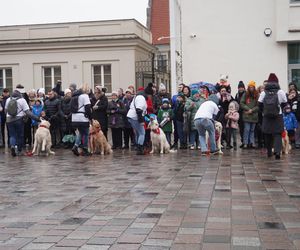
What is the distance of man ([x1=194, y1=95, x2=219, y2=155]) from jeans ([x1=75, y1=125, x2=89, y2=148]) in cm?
290

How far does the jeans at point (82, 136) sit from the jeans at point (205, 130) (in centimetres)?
292

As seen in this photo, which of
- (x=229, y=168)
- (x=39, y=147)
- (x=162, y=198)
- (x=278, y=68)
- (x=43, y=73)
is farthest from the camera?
(x=43, y=73)

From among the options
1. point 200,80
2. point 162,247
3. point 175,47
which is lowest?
point 162,247

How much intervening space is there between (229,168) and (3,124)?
9523mm

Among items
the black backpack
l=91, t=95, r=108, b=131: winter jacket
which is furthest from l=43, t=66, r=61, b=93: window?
the black backpack

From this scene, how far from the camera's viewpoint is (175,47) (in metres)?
22.9

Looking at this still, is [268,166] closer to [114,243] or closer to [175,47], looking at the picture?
[114,243]

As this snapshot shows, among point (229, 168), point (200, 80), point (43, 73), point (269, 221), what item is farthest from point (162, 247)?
point (43, 73)

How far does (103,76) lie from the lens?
32125mm

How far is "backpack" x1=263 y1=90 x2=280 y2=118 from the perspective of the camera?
41.4 feet

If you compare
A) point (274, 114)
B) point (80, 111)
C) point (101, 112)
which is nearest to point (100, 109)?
point (101, 112)

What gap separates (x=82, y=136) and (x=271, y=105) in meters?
5.05

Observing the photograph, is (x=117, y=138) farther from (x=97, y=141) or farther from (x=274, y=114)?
(x=274, y=114)

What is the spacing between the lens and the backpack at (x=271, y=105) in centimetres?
1263
